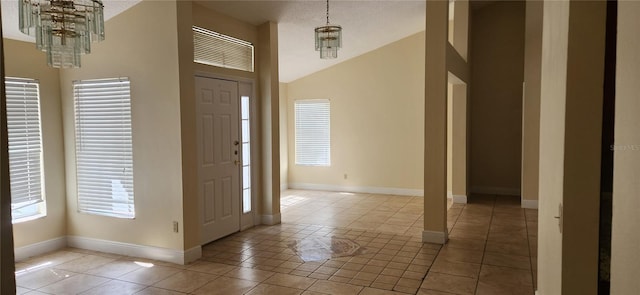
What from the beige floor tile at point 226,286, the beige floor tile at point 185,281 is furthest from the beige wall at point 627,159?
the beige floor tile at point 185,281

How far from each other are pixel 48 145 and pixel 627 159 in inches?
208

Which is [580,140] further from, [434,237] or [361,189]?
[361,189]

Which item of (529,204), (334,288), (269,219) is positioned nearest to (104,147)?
(269,219)

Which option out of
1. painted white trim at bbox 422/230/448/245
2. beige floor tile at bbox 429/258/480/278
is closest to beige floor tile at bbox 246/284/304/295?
beige floor tile at bbox 429/258/480/278

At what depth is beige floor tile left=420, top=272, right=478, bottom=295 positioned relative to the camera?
3.59 metres

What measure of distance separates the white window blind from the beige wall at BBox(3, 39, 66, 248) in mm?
4905

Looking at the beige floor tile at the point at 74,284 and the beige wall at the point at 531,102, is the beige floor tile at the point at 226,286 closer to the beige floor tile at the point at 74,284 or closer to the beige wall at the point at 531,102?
the beige floor tile at the point at 74,284

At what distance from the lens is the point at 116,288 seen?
3.73m

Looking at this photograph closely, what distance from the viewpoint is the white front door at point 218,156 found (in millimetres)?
4902

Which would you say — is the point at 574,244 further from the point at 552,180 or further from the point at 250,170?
the point at 250,170

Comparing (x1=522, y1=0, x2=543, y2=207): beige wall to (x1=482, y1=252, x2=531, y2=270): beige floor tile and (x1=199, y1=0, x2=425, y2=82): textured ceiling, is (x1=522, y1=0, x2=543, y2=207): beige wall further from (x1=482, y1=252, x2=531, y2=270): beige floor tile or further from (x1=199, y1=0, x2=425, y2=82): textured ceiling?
(x1=482, y1=252, x2=531, y2=270): beige floor tile

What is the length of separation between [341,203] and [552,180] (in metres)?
5.51

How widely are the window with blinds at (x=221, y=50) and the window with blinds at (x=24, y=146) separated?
1.77 m

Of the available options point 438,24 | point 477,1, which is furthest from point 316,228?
point 477,1
